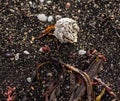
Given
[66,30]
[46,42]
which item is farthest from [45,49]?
[66,30]

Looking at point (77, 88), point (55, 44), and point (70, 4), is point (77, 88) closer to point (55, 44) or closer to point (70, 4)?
point (55, 44)

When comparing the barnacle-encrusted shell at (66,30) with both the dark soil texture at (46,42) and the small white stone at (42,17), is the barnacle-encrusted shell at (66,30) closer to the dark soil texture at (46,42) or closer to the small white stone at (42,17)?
the dark soil texture at (46,42)

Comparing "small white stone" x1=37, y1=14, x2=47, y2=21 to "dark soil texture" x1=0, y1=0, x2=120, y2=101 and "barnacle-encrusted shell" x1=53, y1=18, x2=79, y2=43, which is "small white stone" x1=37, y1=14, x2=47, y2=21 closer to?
"dark soil texture" x1=0, y1=0, x2=120, y2=101

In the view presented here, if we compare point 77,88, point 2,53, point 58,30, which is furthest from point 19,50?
point 77,88

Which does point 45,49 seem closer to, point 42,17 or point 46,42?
point 46,42

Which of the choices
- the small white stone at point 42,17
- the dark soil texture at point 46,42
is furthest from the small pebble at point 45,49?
the small white stone at point 42,17

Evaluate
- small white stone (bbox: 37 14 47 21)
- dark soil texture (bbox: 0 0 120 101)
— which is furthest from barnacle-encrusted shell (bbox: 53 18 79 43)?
small white stone (bbox: 37 14 47 21)
